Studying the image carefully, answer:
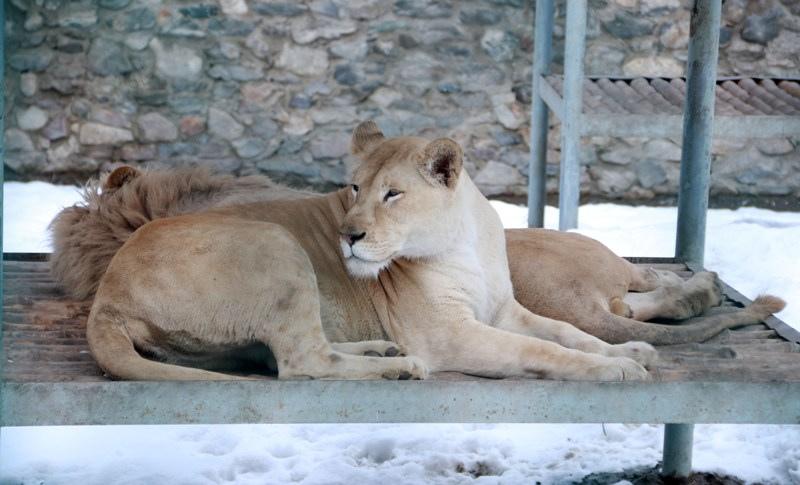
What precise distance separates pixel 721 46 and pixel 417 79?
2.41m

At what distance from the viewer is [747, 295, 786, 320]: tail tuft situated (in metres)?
3.95

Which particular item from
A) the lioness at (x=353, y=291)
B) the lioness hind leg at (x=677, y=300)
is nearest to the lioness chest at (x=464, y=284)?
the lioness at (x=353, y=291)

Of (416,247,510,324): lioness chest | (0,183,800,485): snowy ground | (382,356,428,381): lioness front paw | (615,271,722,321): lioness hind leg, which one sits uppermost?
(416,247,510,324): lioness chest

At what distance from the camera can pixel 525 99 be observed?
354 inches

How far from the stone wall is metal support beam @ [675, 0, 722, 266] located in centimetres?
440

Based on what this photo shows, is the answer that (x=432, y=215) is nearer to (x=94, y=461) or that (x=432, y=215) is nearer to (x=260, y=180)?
(x=260, y=180)

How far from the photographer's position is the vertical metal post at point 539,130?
23.9ft

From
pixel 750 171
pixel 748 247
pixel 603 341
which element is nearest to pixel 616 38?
pixel 750 171

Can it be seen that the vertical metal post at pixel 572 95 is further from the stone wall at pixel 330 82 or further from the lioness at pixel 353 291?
the stone wall at pixel 330 82

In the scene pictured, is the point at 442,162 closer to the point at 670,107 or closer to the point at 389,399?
the point at 389,399

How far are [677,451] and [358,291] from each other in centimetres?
168

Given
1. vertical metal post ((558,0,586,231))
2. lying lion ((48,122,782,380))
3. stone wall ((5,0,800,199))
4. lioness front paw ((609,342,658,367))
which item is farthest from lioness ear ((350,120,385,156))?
stone wall ((5,0,800,199))

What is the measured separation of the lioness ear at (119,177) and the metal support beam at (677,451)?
92.7 inches

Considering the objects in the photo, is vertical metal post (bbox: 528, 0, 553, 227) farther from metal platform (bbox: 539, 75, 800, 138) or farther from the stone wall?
the stone wall
